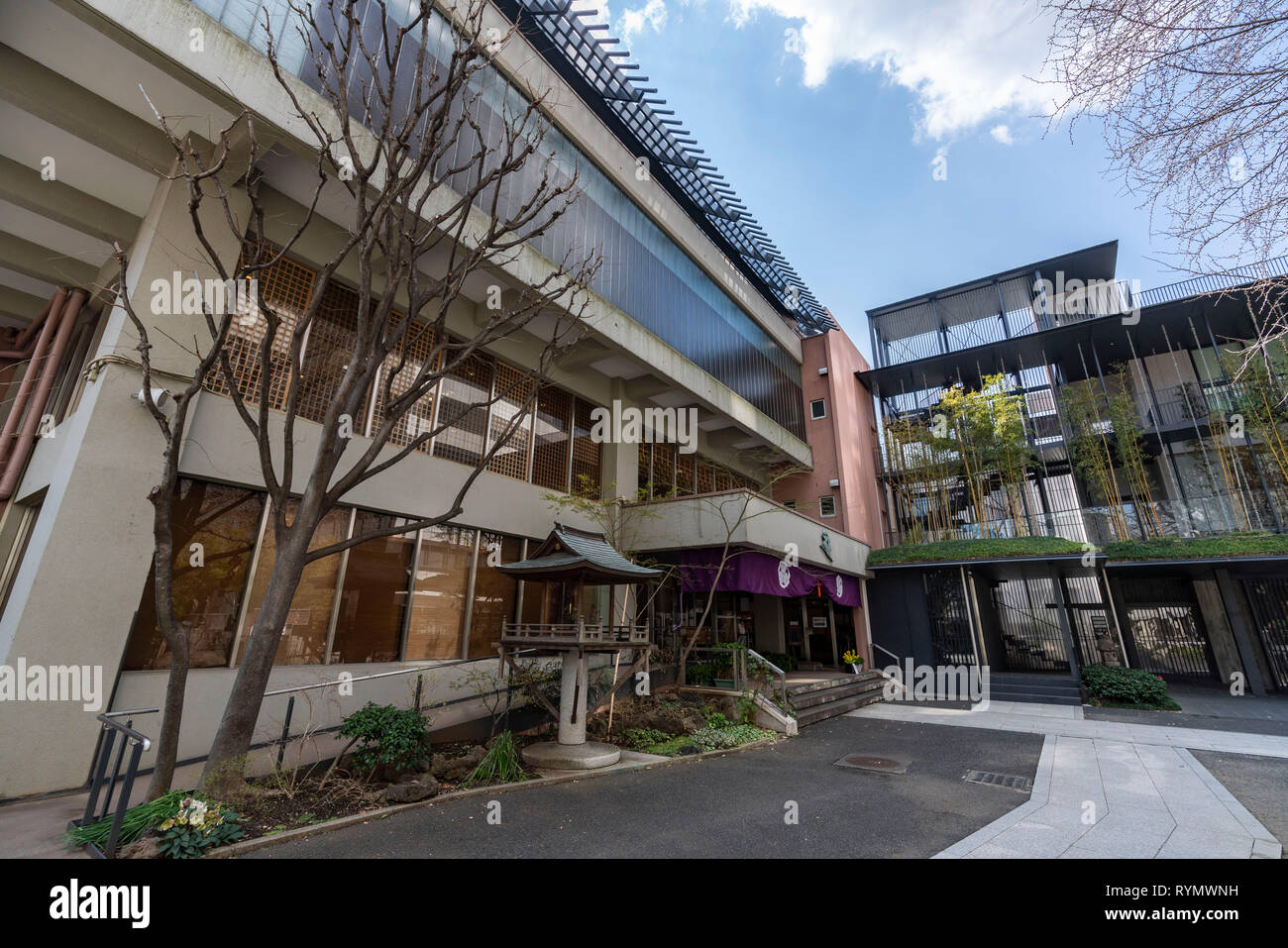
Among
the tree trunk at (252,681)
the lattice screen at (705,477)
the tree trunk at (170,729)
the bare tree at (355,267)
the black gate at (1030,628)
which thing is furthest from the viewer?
the lattice screen at (705,477)

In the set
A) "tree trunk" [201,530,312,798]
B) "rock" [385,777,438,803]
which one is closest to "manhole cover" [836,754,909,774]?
"rock" [385,777,438,803]

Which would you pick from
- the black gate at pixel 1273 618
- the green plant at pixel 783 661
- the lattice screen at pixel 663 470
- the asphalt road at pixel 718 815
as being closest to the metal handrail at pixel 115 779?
the asphalt road at pixel 718 815

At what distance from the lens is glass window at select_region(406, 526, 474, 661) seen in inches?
385

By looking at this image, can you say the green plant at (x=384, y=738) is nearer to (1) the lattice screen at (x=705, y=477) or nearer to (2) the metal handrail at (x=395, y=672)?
(2) the metal handrail at (x=395, y=672)

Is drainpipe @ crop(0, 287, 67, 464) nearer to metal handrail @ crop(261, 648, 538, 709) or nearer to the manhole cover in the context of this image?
metal handrail @ crop(261, 648, 538, 709)

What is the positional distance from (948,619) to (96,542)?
20083 mm

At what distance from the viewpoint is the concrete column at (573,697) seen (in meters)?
8.27

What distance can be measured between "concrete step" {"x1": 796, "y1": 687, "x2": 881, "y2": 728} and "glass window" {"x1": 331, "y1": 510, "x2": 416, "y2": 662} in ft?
26.8

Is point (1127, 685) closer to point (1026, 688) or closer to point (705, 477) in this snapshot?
point (1026, 688)

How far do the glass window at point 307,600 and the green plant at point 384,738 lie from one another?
2.40 meters

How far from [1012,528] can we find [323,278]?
20.5 m

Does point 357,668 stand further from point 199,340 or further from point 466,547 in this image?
point 199,340

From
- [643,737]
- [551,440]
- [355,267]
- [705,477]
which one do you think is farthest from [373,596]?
[705,477]
